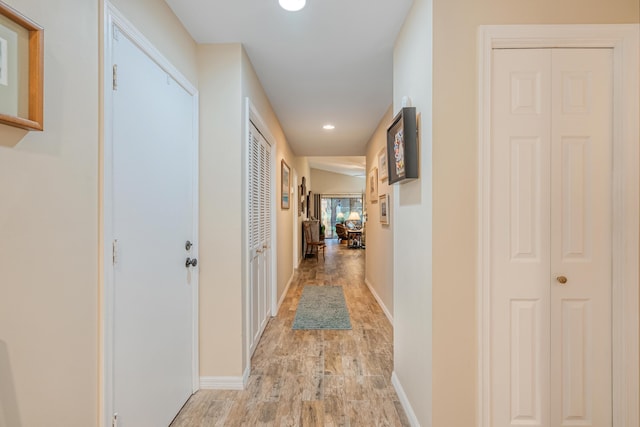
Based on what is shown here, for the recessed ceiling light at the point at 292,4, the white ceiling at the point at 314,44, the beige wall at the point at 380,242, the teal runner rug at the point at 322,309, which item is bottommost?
the teal runner rug at the point at 322,309

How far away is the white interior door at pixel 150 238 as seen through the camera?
1363 millimetres

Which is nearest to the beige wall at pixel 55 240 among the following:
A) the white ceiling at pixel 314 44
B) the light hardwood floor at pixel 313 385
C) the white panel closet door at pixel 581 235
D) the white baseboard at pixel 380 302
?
the white ceiling at pixel 314 44

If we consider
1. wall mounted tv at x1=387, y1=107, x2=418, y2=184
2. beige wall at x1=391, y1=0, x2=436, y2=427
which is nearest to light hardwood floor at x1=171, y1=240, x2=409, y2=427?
→ beige wall at x1=391, y1=0, x2=436, y2=427

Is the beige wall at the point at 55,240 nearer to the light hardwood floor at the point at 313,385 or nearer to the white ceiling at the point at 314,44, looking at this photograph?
the white ceiling at the point at 314,44

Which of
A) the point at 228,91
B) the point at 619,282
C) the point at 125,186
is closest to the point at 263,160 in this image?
the point at 228,91

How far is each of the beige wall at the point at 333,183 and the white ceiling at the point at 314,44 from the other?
8989 millimetres

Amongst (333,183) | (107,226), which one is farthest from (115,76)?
(333,183)

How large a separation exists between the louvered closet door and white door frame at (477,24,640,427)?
1.71 meters

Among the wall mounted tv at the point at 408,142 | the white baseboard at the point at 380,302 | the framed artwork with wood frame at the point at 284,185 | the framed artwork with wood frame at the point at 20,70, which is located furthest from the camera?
the framed artwork with wood frame at the point at 284,185

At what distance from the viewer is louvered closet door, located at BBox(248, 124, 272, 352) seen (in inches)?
104

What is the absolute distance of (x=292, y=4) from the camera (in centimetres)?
171

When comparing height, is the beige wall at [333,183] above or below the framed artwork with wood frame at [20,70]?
above

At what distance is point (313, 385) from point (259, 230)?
1450 millimetres

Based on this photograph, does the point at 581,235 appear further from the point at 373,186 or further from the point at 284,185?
the point at 284,185
